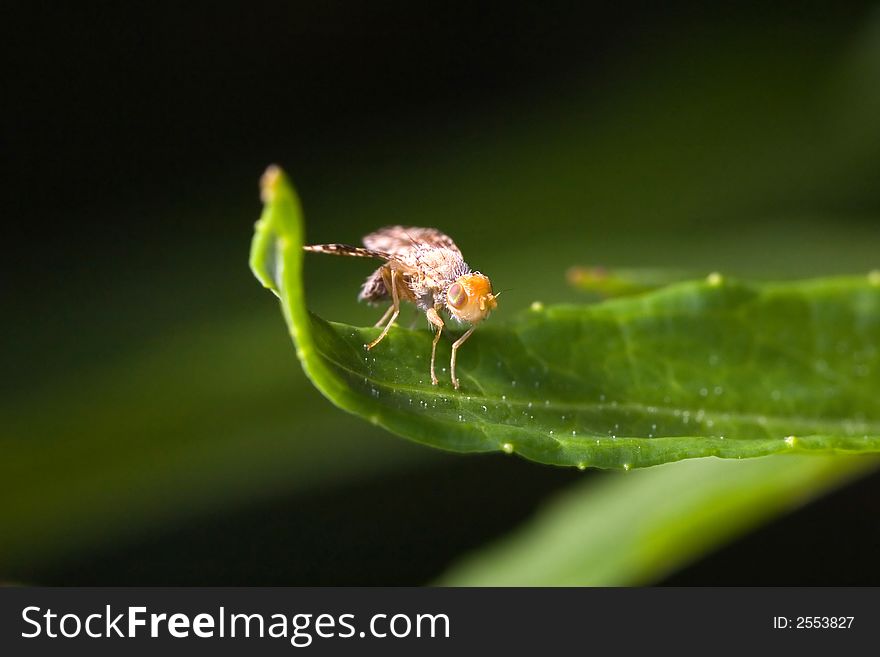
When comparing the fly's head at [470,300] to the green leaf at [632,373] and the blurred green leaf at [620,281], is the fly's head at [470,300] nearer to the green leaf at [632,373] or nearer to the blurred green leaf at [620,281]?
the green leaf at [632,373]

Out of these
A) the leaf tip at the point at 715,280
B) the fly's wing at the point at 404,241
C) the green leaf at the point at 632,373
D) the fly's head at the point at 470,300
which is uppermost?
the fly's wing at the point at 404,241

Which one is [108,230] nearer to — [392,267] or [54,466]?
[54,466]

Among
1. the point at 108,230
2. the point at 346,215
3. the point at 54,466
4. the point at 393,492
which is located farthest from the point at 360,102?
the point at 54,466

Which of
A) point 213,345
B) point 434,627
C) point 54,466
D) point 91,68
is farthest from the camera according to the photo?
point 91,68

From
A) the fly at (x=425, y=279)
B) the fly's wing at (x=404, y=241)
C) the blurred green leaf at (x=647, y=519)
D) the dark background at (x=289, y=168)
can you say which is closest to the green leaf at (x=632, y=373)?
the fly at (x=425, y=279)

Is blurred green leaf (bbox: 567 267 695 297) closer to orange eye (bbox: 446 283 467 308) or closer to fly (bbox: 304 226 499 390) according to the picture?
fly (bbox: 304 226 499 390)

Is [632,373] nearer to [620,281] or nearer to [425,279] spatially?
[620,281]

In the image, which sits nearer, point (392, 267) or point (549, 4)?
point (392, 267)
